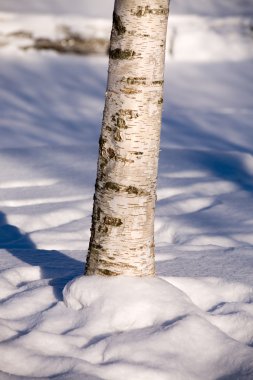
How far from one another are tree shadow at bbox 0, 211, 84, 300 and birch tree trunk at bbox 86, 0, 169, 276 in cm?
32

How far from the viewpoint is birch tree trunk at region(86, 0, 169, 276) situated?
288 cm

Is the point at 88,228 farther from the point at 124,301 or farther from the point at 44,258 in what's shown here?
the point at 124,301

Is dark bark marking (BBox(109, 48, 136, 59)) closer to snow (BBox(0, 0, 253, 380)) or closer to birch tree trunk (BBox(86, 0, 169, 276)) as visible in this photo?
birch tree trunk (BBox(86, 0, 169, 276))

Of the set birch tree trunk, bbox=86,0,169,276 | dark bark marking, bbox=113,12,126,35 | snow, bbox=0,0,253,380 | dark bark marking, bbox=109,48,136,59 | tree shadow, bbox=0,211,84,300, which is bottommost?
tree shadow, bbox=0,211,84,300

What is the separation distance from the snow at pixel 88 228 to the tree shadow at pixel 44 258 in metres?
0.01

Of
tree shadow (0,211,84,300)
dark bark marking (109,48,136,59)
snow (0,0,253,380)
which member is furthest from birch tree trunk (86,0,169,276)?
tree shadow (0,211,84,300)

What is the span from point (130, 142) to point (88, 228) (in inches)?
62.5

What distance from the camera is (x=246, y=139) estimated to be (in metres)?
7.34

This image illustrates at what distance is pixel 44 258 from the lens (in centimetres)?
376

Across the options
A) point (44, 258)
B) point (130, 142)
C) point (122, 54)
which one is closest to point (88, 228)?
point (44, 258)

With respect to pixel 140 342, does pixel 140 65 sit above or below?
above

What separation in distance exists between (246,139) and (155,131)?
452cm

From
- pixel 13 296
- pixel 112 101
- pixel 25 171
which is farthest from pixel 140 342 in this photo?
pixel 25 171

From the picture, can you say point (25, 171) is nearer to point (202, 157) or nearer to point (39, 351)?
point (202, 157)
